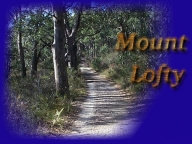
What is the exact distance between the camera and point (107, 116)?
1127cm

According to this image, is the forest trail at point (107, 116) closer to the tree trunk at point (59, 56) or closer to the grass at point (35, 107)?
the grass at point (35, 107)

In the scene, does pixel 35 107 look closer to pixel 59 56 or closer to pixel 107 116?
pixel 107 116

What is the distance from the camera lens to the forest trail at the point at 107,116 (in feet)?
28.9

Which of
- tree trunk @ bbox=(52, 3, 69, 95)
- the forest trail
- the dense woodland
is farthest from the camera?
tree trunk @ bbox=(52, 3, 69, 95)

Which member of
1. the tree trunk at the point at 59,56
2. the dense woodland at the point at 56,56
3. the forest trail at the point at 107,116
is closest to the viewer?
the dense woodland at the point at 56,56

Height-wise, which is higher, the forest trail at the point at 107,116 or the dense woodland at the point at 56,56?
the dense woodland at the point at 56,56

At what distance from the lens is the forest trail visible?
346 inches

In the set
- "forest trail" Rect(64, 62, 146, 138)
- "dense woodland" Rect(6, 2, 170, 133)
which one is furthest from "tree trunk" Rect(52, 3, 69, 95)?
"forest trail" Rect(64, 62, 146, 138)

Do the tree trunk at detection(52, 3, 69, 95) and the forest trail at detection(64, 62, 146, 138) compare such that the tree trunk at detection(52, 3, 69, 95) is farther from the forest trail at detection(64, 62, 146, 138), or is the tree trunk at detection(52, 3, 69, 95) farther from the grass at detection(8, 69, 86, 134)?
the forest trail at detection(64, 62, 146, 138)

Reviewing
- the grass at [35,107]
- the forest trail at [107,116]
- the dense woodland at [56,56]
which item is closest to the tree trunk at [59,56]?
the dense woodland at [56,56]

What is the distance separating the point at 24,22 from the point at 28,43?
7650 mm

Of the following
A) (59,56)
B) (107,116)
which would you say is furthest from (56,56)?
(107,116)

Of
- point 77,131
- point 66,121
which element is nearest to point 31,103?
point 66,121

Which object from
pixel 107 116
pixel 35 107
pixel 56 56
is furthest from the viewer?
pixel 56 56
